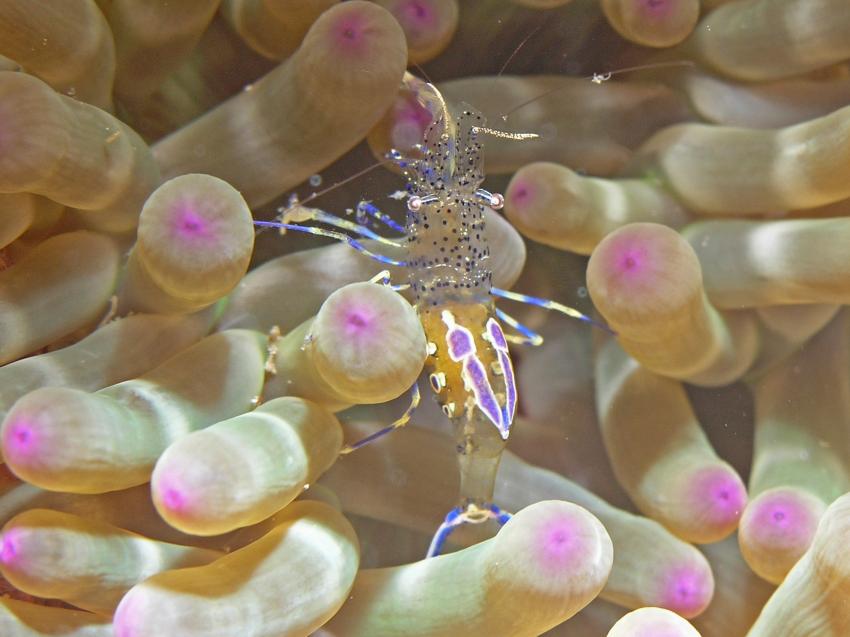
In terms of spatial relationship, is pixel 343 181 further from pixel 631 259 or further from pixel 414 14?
pixel 631 259

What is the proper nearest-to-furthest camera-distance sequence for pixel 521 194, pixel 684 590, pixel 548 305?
1. pixel 684 590
2. pixel 521 194
3. pixel 548 305

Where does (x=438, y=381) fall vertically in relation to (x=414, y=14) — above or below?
below

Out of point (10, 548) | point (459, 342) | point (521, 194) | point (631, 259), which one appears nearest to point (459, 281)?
point (459, 342)

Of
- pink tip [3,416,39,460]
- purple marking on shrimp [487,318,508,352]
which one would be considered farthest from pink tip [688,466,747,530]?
pink tip [3,416,39,460]

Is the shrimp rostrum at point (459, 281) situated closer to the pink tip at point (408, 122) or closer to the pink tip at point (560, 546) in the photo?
the pink tip at point (408, 122)

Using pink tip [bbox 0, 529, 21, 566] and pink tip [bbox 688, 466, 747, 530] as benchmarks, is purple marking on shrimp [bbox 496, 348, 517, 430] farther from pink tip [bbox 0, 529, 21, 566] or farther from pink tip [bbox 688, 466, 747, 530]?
pink tip [bbox 0, 529, 21, 566]

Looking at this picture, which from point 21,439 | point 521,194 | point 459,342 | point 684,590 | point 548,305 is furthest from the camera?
point 548,305

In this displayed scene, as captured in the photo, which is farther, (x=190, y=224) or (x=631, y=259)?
(x=631, y=259)
